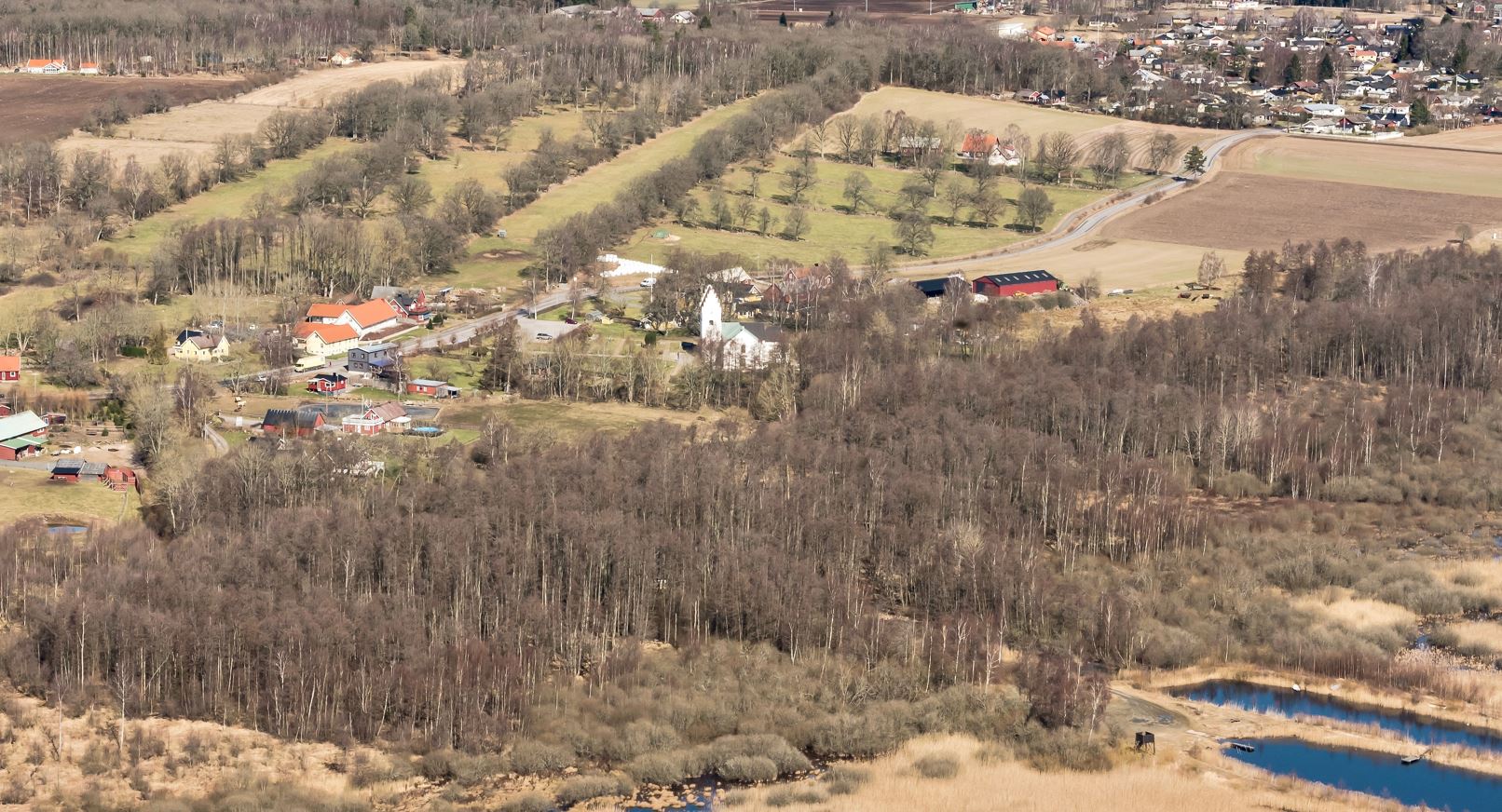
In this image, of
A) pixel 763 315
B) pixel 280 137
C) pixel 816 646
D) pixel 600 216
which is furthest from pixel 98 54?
pixel 816 646

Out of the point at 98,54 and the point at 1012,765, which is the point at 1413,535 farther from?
the point at 98,54

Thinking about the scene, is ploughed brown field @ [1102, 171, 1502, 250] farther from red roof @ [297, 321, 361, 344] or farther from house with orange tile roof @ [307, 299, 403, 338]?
red roof @ [297, 321, 361, 344]

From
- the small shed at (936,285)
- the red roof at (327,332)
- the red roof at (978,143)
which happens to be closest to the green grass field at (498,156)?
the red roof at (327,332)

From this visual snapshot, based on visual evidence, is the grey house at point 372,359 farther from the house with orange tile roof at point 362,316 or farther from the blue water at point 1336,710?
the blue water at point 1336,710

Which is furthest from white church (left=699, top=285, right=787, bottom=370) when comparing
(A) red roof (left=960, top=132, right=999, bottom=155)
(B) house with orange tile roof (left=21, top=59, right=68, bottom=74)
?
(B) house with orange tile roof (left=21, top=59, right=68, bottom=74)

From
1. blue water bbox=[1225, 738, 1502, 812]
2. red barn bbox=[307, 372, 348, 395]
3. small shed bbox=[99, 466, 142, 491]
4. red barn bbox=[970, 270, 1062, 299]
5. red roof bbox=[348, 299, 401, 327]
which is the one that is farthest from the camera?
red barn bbox=[970, 270, 1062, 299]

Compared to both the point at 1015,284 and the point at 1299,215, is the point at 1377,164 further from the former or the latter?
the point at 1015,284

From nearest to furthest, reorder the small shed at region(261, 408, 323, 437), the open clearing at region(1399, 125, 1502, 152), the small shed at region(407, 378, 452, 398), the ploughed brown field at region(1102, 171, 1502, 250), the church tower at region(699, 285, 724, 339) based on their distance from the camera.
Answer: the small shed at region(261, 408, 323, 437) < the small shed at region(407, 378, 452, 398) < the church tower at region(699, 285, 724, 339) < the ploughed brown field at region(1102, 171, 1502, 250) < the open clearing at region(1399, 125, 1502, 152)
